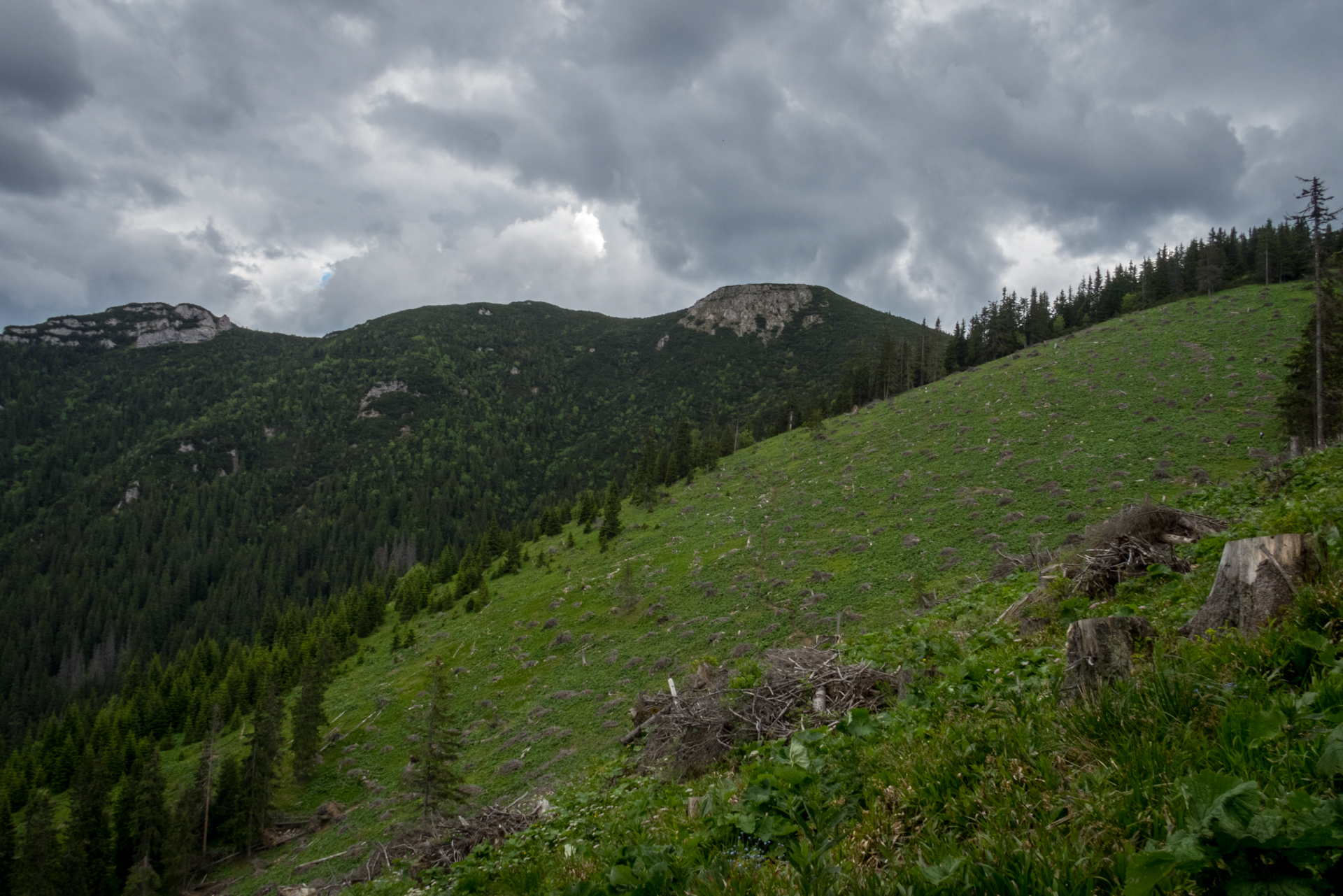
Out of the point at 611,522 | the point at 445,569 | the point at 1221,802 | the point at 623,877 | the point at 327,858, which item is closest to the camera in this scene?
the point at 1221,802

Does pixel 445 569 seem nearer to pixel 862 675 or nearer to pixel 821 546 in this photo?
pixel 821 546

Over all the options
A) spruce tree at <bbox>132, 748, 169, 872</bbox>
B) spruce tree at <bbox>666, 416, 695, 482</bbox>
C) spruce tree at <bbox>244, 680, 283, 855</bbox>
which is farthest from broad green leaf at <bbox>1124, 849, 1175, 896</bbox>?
spruce tree at <bbox>666, 416, 695, 482</bbox>

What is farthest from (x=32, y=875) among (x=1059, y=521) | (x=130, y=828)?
(x=1059, y=521)

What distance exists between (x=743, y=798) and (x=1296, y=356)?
5327 centimetres

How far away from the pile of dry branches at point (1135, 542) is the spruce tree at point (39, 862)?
54.9 meters

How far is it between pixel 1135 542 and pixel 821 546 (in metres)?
32.5

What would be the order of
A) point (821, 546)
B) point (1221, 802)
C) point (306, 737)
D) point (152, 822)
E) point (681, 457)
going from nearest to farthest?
point (1221, 802) < point (152, 822) < point (306, 737) < point (821, 546) < point (681, 457)

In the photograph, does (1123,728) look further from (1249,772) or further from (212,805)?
(212,805)

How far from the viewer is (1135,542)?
27.9 ft

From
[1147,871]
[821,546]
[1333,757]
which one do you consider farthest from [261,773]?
[1333,757]

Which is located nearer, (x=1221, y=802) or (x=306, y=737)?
(x=1221, y=802)

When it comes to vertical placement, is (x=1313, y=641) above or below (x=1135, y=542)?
above

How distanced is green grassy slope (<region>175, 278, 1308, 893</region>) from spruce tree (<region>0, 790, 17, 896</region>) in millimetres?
17075

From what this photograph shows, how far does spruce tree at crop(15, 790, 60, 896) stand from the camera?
106ft
